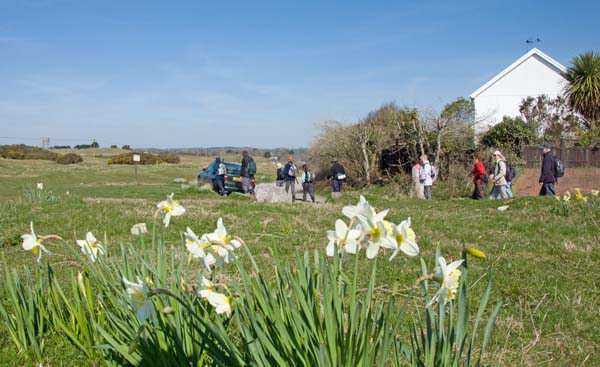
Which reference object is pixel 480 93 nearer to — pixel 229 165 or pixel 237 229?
pixel 229 165

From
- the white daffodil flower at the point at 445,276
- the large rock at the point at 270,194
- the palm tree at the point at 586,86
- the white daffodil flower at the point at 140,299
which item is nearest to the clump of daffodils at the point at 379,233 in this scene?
the white daffodil flower at the point at 445,276

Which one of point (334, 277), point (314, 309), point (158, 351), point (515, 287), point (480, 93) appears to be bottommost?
point (515, 287)

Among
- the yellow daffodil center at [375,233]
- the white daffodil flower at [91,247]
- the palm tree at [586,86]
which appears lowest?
the white daffodil flower at [91,247]

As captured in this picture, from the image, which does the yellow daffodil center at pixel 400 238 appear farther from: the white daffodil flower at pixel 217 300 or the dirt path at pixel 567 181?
the dirt path at pixel 567 181

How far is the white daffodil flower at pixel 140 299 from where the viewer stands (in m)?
1.71

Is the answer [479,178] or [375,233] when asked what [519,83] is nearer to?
[479,178]

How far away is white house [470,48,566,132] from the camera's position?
30938 millimetres

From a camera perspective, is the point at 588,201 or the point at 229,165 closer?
the point at 588,201

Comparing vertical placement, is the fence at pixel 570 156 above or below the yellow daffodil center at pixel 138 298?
above

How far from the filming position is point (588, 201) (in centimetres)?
849

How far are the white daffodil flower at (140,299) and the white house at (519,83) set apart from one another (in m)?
31.4

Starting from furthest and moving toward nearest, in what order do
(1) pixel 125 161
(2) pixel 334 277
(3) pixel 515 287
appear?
(1) pixel 125 161, (3) pixel 515 287, (2) pixel 334 277

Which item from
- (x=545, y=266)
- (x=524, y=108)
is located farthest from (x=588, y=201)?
A: (x=524, y=108)

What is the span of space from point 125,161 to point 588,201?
4544cm
